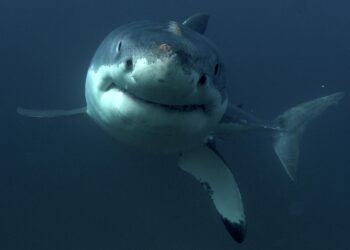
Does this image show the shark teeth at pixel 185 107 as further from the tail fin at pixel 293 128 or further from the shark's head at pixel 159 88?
the tail fin at pixel 293 128

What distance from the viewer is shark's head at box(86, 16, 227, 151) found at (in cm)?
271

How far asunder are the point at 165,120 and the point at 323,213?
12.6m

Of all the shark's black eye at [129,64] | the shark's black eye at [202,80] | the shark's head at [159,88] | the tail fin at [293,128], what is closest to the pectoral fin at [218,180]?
the shark's head at [159,88]

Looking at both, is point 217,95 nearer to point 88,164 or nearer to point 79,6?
point 88,164

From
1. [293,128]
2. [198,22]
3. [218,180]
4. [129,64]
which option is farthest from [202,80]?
[293,128]

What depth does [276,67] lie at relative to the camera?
1942cm

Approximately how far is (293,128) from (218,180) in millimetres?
3187

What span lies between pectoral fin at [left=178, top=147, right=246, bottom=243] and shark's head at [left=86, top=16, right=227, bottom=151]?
1.75 meters

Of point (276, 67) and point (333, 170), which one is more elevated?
point (276, 67)

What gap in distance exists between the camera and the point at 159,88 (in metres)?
2.76

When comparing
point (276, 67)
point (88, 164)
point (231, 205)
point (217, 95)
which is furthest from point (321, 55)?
point (217, 95)

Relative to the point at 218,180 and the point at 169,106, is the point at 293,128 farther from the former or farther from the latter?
the point at 169,106

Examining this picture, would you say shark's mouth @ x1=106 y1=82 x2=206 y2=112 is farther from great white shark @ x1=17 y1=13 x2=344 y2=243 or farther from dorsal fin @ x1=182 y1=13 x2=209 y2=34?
dorsal fin @ x1=182 y1=13 x2=209 y2=34

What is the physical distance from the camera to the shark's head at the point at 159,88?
2705 mm
